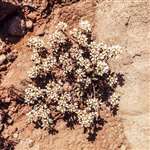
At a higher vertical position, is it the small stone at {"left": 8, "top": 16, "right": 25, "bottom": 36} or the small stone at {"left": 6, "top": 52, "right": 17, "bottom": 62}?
the small stone at {"left": 8, "top": 16, "right": 25, "bottom": 36}

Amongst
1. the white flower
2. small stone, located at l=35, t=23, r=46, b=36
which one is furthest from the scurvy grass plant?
small stone, located at l=35, t=23, r=46, b=36

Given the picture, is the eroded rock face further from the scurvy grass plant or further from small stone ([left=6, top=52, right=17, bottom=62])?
small stone ([left=6, top=52, right=17, bottom=62])

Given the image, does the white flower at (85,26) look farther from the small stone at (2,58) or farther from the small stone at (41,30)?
the small stone at (2,58)

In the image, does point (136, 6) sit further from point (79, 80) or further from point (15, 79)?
point (15, 79)

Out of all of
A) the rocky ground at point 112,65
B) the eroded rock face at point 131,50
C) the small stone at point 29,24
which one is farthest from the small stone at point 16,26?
the eroded rock face at point 131,50

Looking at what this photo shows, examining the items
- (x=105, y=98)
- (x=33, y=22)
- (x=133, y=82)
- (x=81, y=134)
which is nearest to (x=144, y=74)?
(x=133, y=82)
